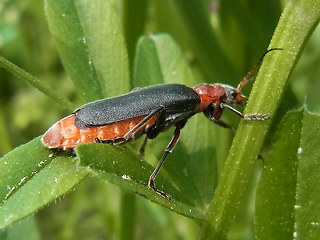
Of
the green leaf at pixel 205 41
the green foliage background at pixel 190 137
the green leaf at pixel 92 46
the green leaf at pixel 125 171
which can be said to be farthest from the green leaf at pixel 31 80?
the green leaf at pixel 205 41

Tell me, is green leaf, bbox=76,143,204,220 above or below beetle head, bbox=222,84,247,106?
above

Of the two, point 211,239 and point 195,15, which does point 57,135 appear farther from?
point 195,15

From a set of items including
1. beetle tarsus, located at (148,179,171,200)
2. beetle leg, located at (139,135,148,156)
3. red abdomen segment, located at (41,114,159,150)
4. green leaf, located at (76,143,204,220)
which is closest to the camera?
green leaf, located at (76,143,204,220)

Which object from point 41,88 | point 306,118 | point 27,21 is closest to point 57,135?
point 41,88

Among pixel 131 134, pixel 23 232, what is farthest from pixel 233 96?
pixel 23 232

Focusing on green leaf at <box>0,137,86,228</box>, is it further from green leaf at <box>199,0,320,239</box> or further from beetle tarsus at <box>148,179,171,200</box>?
green leaf at <box>199,0,320,239</box>

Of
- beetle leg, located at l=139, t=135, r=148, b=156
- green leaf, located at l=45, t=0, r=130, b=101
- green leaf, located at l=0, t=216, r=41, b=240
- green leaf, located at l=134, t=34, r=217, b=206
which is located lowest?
green leaf, located at l=0, t=216, r=41, b=240

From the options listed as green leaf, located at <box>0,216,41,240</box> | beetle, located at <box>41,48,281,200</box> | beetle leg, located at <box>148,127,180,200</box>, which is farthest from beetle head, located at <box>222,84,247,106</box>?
green leaf, located at <box>0,216,41,240</box>

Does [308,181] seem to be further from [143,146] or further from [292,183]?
[143,146]

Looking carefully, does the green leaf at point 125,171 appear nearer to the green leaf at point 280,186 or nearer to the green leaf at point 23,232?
the green leaf at point 280,186
